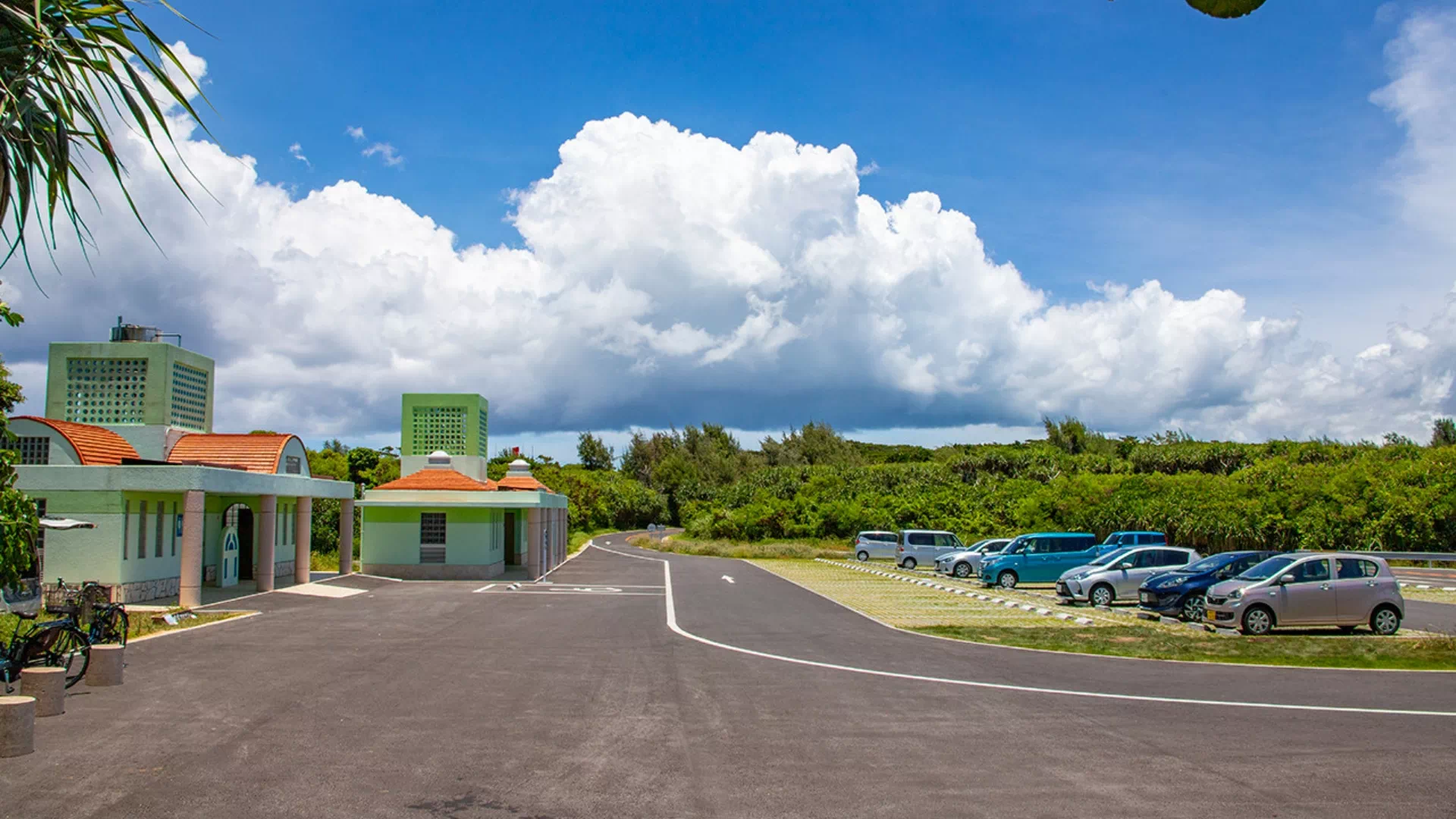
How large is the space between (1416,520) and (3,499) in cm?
4548

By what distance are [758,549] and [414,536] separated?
26.1 m

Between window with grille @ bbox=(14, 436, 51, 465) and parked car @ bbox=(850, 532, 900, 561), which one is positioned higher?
window with grille @ bbox=(14, 436, 51, 465)

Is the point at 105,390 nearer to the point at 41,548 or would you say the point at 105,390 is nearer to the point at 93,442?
the point at 93,442

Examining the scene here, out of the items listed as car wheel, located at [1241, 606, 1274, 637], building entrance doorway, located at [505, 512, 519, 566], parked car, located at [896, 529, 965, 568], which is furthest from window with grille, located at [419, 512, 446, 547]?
car wheel, located at [1241, 606, 1274, 637]

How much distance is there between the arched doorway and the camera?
2894 cm

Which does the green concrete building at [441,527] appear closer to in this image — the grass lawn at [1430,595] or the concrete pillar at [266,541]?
the concrete pillar at [266,541]

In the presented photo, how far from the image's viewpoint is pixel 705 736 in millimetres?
9953

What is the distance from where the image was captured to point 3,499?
1379 centimetres

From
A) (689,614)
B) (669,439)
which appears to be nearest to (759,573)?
(689,614)

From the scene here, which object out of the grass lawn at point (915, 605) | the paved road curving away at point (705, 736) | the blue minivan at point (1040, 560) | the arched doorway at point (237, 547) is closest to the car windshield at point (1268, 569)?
the grass lawn at point (915, 605)

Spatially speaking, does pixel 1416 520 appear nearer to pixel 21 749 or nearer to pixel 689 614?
pixel 689 614

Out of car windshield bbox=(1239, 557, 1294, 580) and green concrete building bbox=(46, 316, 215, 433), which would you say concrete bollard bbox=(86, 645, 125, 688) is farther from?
car windshield bbox=(1239, 557, 1294, 580)

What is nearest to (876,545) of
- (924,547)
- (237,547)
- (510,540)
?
(924,547)

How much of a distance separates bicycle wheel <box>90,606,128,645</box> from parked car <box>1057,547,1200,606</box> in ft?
70.4
